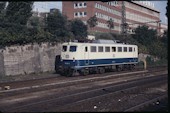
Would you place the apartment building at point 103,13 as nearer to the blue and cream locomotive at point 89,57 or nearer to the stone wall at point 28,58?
the blue and cream locomotive at point 89,57

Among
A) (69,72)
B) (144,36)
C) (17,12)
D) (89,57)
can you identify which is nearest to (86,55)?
(89,57)

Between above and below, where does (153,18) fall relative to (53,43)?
above

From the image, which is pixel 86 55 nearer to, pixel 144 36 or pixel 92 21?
pixel 144 36

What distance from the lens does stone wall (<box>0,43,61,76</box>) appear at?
2640 cm

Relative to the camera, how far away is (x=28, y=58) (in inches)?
1136

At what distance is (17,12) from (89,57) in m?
14.4

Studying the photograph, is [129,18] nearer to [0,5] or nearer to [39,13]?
[39,13]

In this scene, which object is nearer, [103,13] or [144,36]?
[144,36]

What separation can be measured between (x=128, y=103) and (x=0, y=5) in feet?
92.0

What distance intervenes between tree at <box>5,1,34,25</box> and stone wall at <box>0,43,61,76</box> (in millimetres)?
7475

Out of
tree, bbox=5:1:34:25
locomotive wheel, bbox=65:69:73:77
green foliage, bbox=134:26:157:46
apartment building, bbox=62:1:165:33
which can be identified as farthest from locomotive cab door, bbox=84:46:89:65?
apartment building, bbox=62:1:165:33

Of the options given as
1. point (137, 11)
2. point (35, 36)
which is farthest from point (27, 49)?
point (137, 11)

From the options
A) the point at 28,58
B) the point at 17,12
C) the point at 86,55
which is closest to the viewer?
the point at 86,55

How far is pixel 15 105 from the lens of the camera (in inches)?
498
